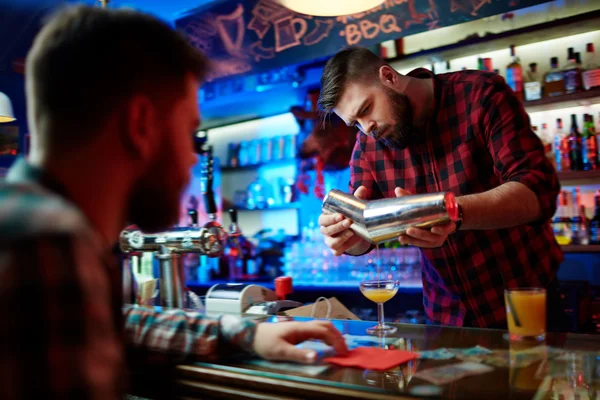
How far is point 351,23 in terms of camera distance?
3.38 m

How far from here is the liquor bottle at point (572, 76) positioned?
3010 millimetres

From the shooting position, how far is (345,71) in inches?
75.9

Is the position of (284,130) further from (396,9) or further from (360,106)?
(360,106)

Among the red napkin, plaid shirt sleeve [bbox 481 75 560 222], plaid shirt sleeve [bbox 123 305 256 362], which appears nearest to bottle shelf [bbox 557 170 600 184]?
plaid shirt sleeve [bbox 481 75 560 222]

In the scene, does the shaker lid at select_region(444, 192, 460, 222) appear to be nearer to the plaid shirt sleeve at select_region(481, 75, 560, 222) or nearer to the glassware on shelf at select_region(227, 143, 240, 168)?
the plaid shirt sleeve at select_region(481, 75, 560, 222)

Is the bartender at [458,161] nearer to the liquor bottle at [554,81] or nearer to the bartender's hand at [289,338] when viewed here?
the bartender's hand at [289,338]

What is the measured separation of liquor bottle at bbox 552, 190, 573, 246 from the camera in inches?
121

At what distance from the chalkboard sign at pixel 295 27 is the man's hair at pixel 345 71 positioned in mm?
1286

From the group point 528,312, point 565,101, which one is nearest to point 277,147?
point 565,101

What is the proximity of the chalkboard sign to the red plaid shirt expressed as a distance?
47.1 inches

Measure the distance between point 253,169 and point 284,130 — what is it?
1.58 ft

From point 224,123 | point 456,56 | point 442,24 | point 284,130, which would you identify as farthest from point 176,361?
point 224,123

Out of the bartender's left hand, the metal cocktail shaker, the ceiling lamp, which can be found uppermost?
the ceiling lamp

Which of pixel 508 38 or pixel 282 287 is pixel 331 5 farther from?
pixel 508 38
